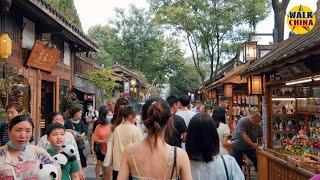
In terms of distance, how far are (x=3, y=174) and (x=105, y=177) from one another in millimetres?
4702

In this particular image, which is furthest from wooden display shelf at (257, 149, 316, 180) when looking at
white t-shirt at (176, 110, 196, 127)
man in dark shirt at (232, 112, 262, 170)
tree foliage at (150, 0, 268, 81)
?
tree foliage at (150, 0, 268, 81)

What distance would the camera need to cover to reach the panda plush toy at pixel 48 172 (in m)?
3.99

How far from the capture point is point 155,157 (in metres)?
3.28

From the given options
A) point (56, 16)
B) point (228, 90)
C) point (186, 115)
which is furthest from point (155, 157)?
point (228, 90)

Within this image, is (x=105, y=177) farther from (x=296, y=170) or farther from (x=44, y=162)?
(x=44, y=162)

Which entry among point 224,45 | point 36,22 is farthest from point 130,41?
point 36,22

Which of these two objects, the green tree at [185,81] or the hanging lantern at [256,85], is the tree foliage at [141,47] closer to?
the green tree at [185,81]

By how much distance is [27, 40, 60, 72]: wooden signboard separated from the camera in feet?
36.6

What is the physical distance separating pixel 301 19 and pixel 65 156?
717 centimetres

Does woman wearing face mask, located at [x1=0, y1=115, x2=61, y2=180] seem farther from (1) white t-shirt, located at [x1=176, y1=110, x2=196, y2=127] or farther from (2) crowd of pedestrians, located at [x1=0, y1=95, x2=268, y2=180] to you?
(1) white t-shirt, located at [x1=176, y1=110, x2=196, y2=127]

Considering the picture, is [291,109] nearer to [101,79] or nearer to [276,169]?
[276,169]

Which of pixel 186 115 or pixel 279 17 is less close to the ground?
pixel 279 17

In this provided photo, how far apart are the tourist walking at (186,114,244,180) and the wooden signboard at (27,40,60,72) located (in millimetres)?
8362

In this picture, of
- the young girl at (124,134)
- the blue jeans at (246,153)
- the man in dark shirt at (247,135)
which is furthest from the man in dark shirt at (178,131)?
the blue jeans at (246,153)
